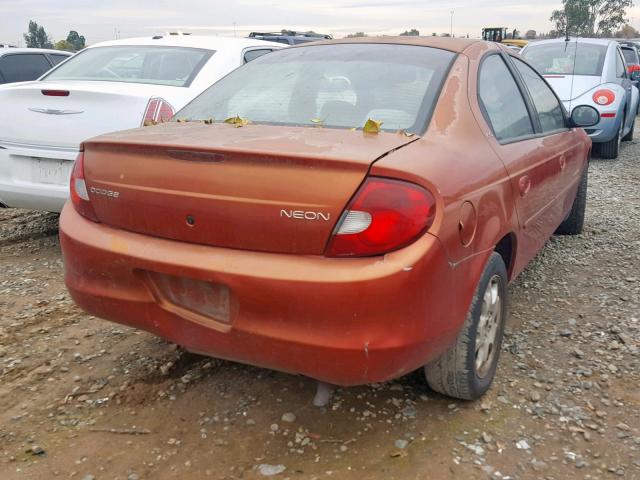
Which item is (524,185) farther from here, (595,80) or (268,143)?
(595,80)

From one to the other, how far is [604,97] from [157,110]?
672cm

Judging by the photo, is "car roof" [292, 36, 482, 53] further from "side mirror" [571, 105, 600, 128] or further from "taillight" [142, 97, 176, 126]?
"taillight" [142, 97, 176, 126]

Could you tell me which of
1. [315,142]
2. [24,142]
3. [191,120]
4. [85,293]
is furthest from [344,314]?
[24,142]

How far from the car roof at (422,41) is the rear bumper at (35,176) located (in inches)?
75.8

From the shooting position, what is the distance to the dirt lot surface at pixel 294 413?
237cm

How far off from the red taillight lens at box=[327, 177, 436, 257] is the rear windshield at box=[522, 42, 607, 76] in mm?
7964

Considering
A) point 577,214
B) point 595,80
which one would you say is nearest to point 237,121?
point 577,214

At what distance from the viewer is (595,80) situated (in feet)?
29.4

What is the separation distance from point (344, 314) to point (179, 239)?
2.23ft

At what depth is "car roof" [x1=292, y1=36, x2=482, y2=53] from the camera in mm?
3092

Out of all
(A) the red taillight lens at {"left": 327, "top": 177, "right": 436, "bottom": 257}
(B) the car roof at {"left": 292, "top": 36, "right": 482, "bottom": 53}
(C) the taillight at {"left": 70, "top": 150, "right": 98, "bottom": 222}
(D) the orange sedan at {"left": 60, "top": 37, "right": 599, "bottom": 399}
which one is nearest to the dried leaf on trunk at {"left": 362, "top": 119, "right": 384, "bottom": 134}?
(D) the orange sedan at {"left": 60, "top": 37, "right": 599, "bottom": 399}

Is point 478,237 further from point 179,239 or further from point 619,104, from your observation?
point 619,104

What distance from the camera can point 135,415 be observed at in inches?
105

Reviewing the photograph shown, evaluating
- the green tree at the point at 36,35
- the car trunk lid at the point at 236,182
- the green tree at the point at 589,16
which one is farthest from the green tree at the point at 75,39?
the car trunk lid at the point at 236,182
